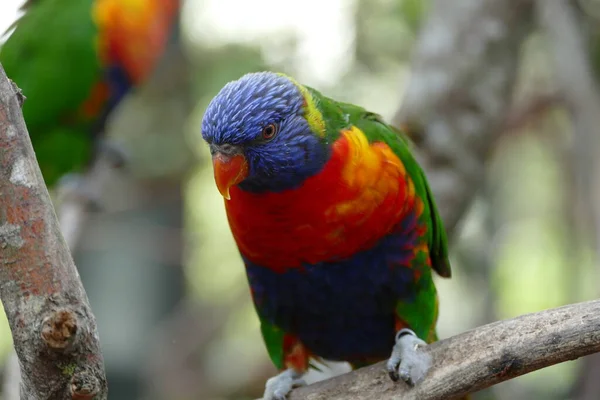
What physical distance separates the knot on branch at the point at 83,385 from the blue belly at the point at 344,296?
0.86 m

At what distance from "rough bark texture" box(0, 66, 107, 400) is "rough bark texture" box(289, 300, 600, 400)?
899 mm

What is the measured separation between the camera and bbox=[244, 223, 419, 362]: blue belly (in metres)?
2.26

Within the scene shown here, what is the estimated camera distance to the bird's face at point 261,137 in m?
2.01

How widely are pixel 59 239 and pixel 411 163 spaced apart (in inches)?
47.7

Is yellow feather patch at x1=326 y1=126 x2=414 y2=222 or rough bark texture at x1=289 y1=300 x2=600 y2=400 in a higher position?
yellow feather patch at x1=326 y1=126 x2=414 y2=222

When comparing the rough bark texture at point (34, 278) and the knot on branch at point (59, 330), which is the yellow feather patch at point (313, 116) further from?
the knot on branch at point (59, 330)

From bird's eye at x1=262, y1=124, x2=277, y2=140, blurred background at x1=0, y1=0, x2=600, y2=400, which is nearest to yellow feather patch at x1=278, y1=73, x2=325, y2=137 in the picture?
bird's eye at x1=262, y1=124, x2=277, y2=140

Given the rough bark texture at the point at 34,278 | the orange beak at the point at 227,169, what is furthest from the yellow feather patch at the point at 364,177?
the rough bark texture at the point at 34,278

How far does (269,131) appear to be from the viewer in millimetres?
2082

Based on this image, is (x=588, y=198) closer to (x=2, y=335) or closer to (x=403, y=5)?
(x=403, y=5)

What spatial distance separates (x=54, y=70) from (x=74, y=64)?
11 cm

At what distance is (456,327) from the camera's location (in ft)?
19.7

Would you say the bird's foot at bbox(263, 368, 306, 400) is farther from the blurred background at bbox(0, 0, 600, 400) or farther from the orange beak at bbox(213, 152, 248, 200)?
the blurred background at bbox(0, 0, 600, 400)

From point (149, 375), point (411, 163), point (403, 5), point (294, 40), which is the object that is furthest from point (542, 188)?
point (411, 163)
